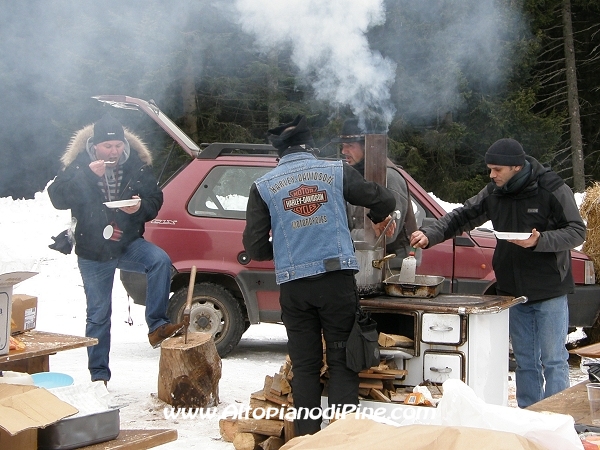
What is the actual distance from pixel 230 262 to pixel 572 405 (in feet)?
15.7

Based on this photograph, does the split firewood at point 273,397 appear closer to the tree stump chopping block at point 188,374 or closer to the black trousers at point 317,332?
the black trousers at point 317,332

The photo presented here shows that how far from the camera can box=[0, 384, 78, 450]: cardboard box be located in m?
3.08

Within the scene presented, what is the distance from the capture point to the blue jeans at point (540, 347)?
5.43 metres

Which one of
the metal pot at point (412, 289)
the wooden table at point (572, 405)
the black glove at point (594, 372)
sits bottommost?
the wooden table at point (572, 405)

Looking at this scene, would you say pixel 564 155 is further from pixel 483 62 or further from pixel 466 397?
pixel 466 397

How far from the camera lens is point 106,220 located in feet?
20.5

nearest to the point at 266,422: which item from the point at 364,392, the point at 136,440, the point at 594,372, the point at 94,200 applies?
the point at 364,392

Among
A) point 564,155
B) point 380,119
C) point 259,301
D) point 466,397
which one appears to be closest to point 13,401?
point 466,397

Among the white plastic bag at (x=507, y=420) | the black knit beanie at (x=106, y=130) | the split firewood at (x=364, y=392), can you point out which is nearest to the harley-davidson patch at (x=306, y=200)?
the split firewood at (x=364, y=392)

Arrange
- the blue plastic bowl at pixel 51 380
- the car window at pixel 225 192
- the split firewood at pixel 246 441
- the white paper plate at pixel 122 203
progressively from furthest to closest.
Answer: the car window at pixel 225 192
the white paper plate at pixel 122 203
the split firewood at pixel 246 441
the blue plastic bowl at pixel 51 380

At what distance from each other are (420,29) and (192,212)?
959 cm

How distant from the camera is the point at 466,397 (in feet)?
7.76

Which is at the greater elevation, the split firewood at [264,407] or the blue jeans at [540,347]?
the blue jeans at [540,347]

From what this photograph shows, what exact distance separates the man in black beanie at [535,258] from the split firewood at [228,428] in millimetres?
1773
